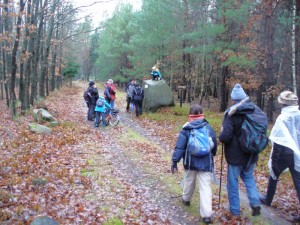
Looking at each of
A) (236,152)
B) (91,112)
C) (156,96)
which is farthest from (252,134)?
(156,96)

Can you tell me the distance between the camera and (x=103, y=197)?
21.2ft

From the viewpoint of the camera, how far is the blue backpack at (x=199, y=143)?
207 inches

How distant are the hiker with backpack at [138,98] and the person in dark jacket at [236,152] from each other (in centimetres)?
1115

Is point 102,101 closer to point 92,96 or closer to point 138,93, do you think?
point 92,96

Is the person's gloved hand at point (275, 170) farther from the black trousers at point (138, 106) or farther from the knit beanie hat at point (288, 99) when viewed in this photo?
the black trousers at point (138, 106)

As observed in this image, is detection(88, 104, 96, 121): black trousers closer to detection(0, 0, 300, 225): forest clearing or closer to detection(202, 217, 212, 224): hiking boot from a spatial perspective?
detection(0, 0, 300, 225): forest clearing

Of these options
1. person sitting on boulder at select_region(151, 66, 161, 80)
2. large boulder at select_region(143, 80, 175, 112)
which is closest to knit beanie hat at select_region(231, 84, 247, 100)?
large boulder at select_region(143, 80, 175, 112)

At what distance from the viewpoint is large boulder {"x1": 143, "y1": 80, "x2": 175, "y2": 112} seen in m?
17.1

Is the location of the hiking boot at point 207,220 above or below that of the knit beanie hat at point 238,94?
below

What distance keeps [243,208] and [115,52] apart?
121 ft

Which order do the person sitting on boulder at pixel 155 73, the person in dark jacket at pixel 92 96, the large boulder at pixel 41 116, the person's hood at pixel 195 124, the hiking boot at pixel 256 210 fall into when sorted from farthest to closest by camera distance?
the person sitting on boulder at pixel 155 73 → the person in dark jacket at pixel 92 96 → the large boulder at pixel 41 116 → the hiking boot at pixel 256 210 → the person's hood at pixel 195 124

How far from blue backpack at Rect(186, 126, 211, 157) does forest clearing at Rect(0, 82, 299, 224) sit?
1306 millimetres

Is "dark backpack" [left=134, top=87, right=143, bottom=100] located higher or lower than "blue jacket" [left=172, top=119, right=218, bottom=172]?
higher

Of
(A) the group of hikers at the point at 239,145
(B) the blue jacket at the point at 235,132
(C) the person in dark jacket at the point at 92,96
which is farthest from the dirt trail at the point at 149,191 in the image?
(C) the person in dark jacket at the point at 92,96
